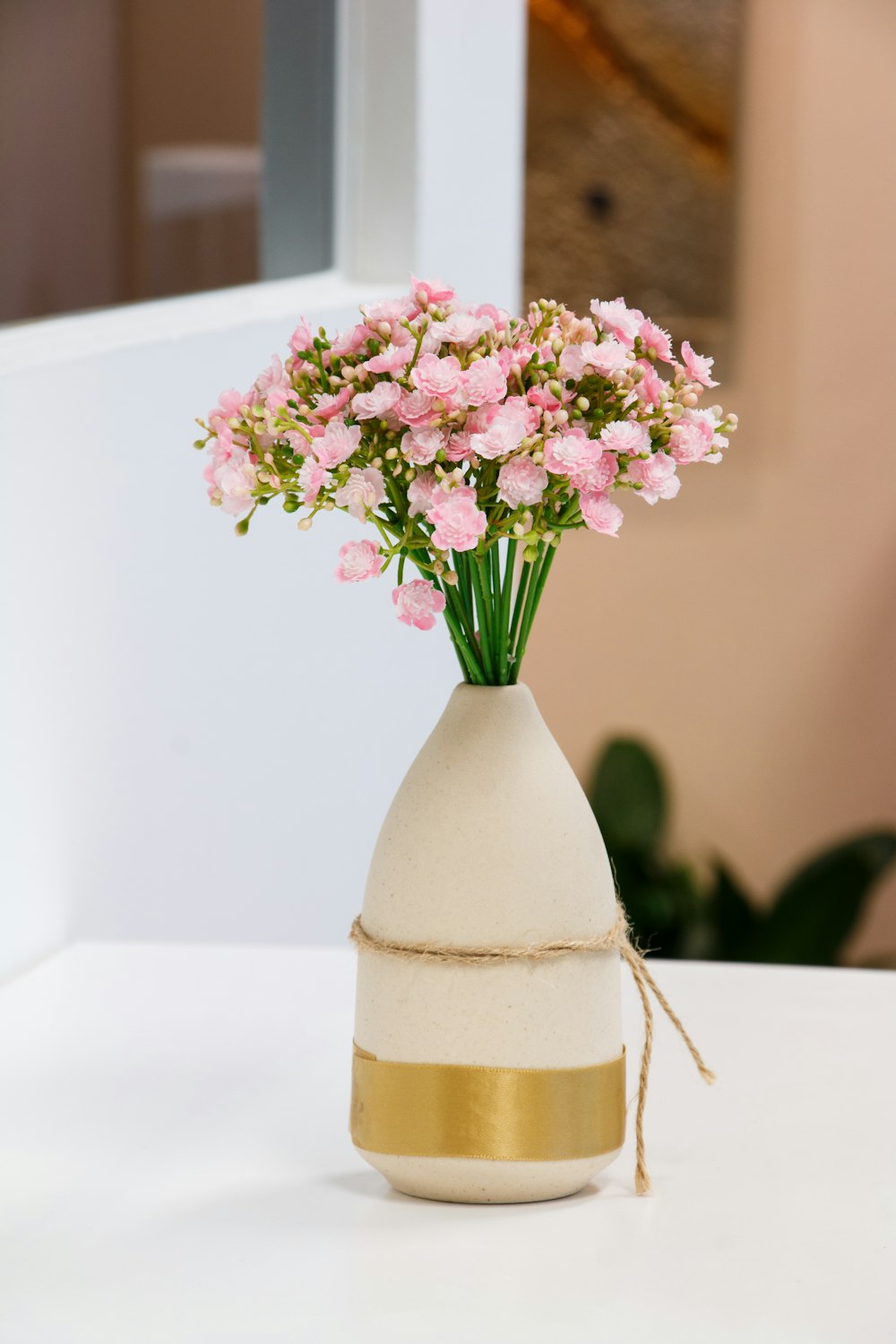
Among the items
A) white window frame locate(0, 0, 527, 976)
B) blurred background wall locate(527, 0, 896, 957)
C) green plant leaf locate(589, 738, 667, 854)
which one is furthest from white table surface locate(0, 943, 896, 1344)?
blurred background wall locate(527, 0, 896, 957)

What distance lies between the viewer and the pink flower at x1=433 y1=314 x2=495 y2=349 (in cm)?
59

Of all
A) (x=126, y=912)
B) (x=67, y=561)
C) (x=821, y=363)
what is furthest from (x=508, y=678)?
(x=821, y=363)

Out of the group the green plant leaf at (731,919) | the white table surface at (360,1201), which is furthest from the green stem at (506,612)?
the green plant leaf at (731,919)

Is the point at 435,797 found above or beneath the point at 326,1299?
above

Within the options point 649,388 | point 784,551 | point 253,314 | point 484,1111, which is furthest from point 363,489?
point 784,551

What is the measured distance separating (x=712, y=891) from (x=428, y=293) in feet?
6.77

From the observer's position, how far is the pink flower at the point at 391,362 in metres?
0.59

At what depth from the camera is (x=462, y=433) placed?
1.94 ft

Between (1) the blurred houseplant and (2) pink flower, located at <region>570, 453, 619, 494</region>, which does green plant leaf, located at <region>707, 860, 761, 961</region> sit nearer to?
(1) the blurred houseplant

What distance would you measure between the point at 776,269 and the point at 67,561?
2018 mm

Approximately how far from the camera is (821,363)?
2.79 meters

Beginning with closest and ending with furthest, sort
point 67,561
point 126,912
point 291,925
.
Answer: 1. point 67,561
2. point 126,912
3. point 291,925

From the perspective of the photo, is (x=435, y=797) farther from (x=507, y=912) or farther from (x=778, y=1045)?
(x=778, y=1045)

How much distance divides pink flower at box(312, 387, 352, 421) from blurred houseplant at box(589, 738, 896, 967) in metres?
1.93
